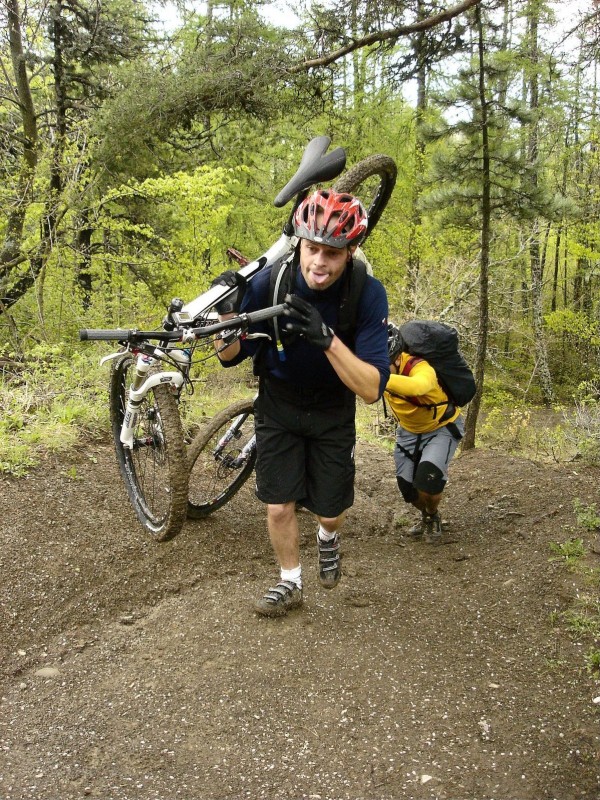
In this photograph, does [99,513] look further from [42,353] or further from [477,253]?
[477,253]

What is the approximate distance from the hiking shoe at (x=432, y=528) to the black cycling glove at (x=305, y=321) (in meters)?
2.97

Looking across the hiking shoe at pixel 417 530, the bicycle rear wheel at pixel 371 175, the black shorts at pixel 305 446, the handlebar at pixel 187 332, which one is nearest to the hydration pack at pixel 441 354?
the bicycle rear wheel at pixel 371 175

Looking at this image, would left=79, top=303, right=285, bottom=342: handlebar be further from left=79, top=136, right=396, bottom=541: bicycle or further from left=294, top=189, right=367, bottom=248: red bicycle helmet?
left=294, top=189, right=367, bottom=248: red bicycle helmet

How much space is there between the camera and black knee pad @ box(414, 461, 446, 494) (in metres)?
4.95

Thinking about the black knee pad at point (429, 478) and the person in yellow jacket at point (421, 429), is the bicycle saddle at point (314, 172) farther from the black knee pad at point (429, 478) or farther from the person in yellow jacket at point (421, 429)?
the black knee pad at point (429, 478)

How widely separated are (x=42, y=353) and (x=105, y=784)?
16.5ft

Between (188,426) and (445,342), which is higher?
(445,342)

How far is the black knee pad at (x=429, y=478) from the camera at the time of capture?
4.95 m

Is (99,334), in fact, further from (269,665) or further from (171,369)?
(269,665)

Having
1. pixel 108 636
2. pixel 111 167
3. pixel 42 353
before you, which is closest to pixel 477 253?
pixel 111 167

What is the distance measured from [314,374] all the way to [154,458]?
63.0 inches

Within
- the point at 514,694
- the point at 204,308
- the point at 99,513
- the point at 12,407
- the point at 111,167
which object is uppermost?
the point at 111,167

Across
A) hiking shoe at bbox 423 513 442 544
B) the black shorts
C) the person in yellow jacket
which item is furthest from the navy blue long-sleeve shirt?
hiking shoe at bbox 423 513 442 544

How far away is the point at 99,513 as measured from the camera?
4715 mm
